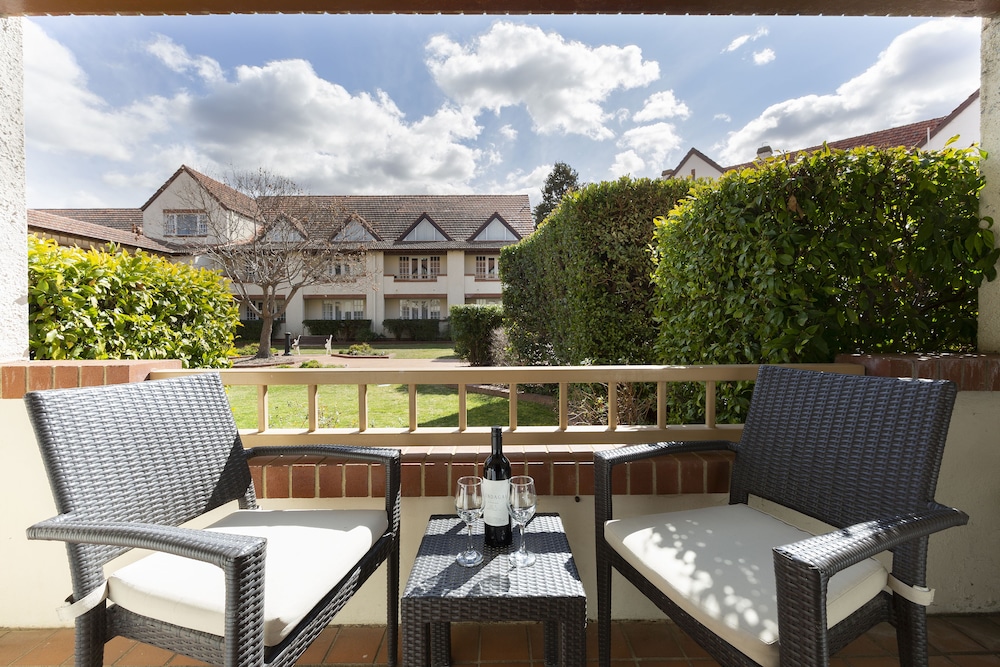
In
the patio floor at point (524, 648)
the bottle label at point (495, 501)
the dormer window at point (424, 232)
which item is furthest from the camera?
the dormer window at point (424, 232)

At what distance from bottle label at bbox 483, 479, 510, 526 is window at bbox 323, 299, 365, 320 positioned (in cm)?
2418

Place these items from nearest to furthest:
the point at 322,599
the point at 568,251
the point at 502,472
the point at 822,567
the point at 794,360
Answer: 1. the point at 822,567
2. the point at 322,599
3. the point at 502,472
4. the point at 794,360
5. the point at 568,251

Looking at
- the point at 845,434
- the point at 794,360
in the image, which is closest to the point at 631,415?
the point at 794,360

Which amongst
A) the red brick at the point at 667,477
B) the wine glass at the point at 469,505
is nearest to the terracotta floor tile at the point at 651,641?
the red brick at the point at 667,477

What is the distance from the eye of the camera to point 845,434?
56.4 inches

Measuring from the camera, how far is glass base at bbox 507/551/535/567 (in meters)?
1.25

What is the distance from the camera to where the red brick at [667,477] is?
1.88 metres

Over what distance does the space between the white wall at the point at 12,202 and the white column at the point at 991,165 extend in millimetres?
4414

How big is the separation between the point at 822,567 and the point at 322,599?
122 centimetres

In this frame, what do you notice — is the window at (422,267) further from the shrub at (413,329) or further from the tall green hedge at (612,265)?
the tall green hedge at (612,265)

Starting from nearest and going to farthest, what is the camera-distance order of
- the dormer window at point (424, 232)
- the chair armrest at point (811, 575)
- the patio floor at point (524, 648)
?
the chair armrest at point (811, 575), the patio floor at point (524, 648), the dormer window at point (424, 232)

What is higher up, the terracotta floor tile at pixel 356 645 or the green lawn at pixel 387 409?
the green lawn at pixel 387 409

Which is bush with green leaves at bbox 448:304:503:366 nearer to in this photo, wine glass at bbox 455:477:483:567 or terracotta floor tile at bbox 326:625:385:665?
terracotta floor tile at bbox 326:625:385:665

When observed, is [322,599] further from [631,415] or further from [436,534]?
[631,415]
